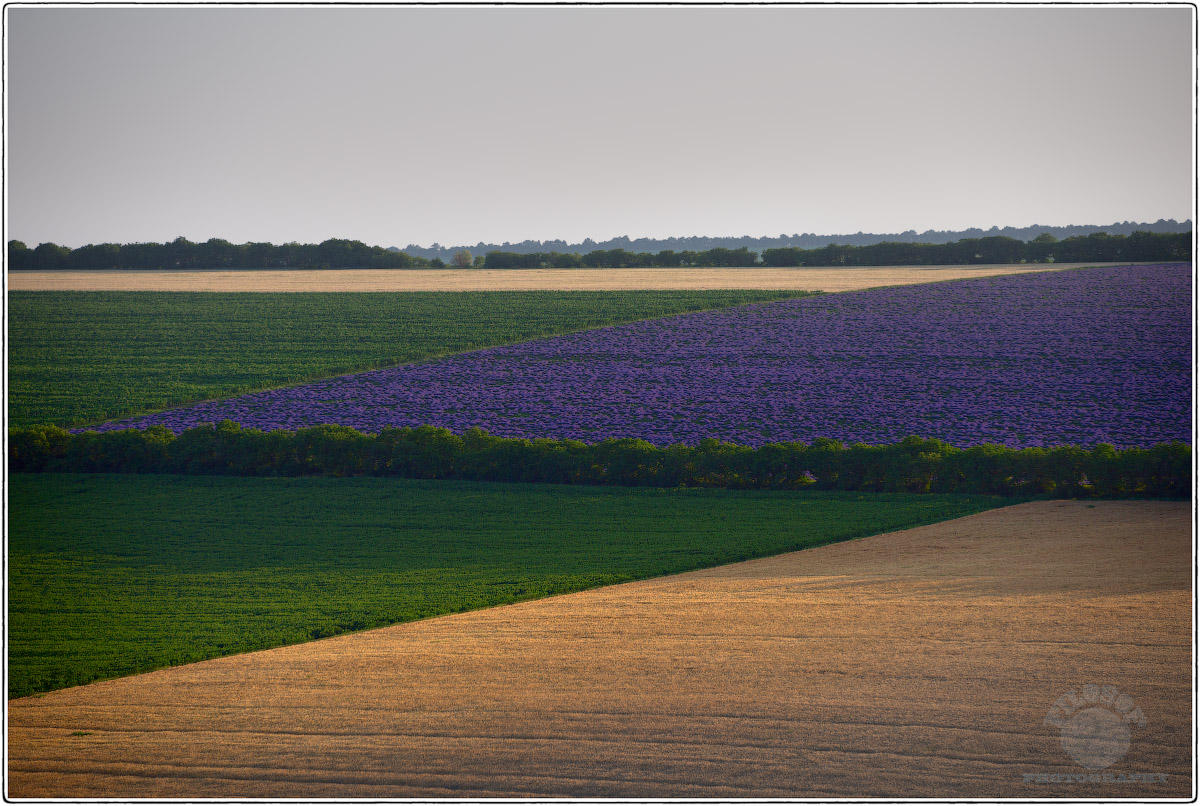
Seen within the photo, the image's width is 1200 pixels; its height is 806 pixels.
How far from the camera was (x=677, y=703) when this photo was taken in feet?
22.1

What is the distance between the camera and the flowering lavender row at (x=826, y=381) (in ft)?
55.0

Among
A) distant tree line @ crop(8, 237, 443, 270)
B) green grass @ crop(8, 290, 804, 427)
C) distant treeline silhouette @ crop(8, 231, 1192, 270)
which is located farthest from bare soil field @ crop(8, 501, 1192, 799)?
distant tree line @ crop(8, 237, 443, 270)

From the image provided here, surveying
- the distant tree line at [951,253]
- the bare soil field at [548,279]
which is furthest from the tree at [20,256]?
the distant tree line at [951,253]

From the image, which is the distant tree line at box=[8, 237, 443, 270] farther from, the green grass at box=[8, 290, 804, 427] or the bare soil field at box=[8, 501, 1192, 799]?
the bare soil field at box=[8, 501, 1192, 799]

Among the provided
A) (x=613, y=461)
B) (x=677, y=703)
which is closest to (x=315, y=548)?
(x=613, y=461)

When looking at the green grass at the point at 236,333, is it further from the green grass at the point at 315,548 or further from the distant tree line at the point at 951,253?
the distant tree line at the point at 951,253

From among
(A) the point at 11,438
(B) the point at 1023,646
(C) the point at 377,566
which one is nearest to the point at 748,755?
(B) the point at 1023,646

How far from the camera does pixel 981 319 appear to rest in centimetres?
2516

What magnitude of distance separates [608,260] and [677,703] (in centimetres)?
4076

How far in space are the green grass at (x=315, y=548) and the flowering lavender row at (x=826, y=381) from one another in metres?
2.78

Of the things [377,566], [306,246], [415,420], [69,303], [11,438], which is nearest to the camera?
[377,566]

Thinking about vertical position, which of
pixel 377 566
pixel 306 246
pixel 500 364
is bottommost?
pixel 377 566

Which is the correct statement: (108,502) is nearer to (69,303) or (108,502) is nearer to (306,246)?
(69,303)

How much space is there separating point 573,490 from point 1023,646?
25.6 feet
